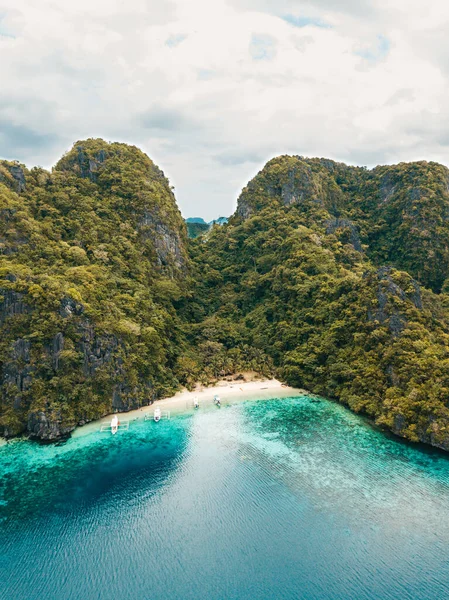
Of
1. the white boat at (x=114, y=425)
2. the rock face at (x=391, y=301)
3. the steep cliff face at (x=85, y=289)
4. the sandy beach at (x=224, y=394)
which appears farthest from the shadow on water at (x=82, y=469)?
the rock face at (x=391, y=301)

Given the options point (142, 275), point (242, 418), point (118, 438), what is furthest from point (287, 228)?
point (118, 438)

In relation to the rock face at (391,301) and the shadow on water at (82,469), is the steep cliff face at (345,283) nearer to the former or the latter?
the rock face at (391,301)

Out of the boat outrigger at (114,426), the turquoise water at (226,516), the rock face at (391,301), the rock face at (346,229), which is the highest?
the rock face at (346,229)

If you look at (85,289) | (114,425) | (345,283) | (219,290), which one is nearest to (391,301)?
(345,283)

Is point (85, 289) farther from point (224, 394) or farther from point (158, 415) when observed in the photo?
point (224, 394)

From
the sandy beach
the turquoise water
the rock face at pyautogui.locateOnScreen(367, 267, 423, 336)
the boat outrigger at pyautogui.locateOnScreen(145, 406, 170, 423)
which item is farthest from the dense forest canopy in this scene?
the turquoise water

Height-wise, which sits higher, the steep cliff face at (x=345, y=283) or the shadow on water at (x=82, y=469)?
the steep cliff face at (x=345, y=283)
